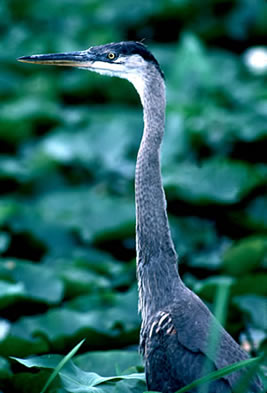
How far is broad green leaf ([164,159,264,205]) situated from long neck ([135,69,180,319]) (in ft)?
5.73

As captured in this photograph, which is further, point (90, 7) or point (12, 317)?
point (90, 7)

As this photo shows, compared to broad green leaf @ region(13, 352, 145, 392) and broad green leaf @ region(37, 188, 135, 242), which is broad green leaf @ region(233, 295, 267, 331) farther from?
broad green leaf @ region(13, 352, 145, 392)

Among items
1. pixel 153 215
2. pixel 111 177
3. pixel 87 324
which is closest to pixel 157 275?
pixel 153 215

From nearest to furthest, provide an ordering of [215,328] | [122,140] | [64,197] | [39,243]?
[215,328] → [39,243] → [64,197] → [122,140]

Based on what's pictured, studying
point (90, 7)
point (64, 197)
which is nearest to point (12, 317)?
point (64, 197)

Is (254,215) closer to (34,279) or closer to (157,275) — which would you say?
(34,279)

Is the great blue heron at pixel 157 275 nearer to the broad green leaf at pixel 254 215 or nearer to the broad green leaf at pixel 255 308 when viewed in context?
the broad green leaf at pixel 255 308

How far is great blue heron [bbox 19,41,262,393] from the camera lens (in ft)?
9.04

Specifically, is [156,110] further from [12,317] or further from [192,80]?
[192,80]

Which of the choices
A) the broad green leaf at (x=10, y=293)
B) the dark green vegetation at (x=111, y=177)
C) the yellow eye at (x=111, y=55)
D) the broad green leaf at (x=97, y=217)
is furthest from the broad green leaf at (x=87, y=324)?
the yellow eye at (x=111, y=55)

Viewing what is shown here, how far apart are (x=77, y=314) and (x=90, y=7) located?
482cm

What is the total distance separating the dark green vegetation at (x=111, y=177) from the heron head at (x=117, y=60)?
0.92 m

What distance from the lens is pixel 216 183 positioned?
4762 mm

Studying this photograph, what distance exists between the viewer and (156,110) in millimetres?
2965
